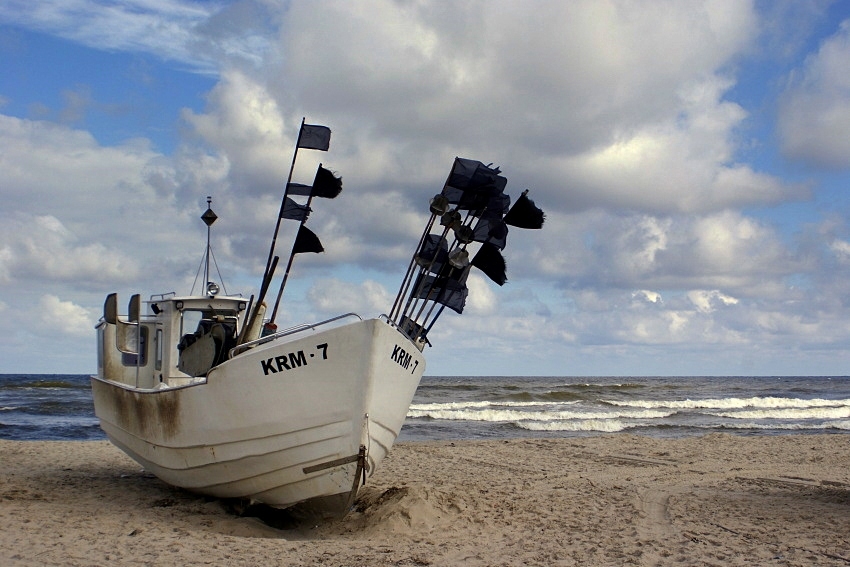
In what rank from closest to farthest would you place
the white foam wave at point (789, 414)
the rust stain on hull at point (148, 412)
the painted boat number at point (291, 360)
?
the painted boat number at point (291, 360), the rust stain on hull at point (148, 412), the white foam wave at point (789, 414)

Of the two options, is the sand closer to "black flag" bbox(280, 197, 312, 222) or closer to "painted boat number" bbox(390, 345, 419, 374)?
"painted boat number" bbox(390, 345, 419, 374)

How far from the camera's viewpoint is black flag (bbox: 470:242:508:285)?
33.2 feet

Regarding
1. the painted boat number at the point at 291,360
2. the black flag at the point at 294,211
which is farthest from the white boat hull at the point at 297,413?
the black flag at the point at 294,211

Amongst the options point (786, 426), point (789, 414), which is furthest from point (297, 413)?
point (789, 414)

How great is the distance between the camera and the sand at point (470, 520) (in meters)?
7.48

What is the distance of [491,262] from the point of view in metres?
10.2

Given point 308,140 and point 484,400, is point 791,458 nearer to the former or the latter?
point 308,140

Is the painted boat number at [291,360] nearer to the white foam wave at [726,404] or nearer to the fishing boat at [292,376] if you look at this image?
the fishing boat at [292,376]

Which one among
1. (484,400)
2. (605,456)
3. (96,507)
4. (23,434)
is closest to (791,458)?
(605,456)

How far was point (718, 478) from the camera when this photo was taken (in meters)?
12.7

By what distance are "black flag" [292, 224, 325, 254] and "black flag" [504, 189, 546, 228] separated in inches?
97.1

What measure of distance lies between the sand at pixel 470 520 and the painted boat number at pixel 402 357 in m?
1.71

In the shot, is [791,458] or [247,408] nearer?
[247,408]

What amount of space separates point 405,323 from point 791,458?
9926mm
